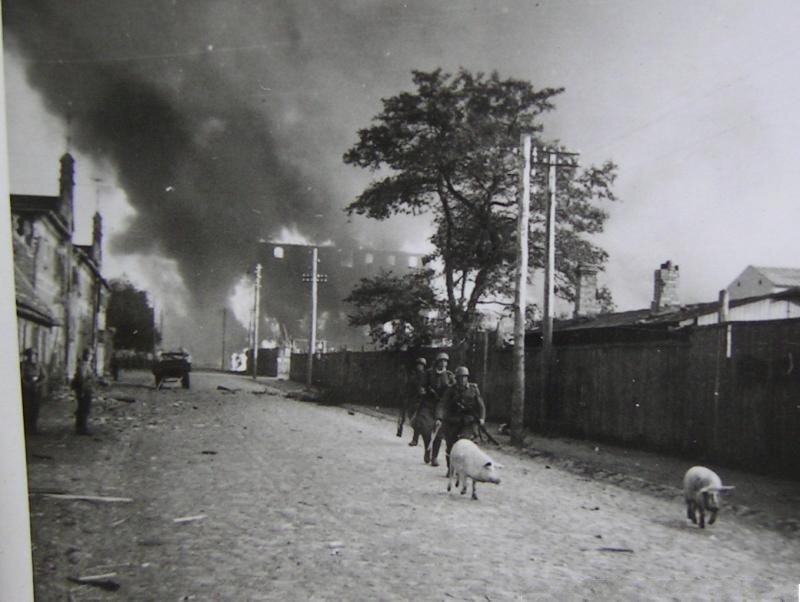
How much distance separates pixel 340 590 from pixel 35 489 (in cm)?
141

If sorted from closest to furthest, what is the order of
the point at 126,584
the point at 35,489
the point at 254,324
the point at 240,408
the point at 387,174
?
the point at 126,584 → the point at 35,489 → the point at 387,174 → the point at 254,324 → the point at 240,408

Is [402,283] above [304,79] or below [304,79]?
below

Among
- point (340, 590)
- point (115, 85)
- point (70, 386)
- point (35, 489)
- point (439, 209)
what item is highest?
point (115, 85)

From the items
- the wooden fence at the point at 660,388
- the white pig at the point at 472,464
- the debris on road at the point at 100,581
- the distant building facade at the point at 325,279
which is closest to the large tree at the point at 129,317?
the distant building facade at the point at 325,279

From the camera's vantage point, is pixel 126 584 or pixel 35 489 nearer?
pixel 126 584

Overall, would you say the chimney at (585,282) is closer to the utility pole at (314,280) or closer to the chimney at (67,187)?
the utility pole at (314,280)

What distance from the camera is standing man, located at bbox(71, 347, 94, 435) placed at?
130 inches

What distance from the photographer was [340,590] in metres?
3.17

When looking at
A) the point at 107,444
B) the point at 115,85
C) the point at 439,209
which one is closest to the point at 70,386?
the point at 107,444

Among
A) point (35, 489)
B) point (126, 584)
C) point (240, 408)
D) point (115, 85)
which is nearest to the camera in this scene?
point (126, 584)

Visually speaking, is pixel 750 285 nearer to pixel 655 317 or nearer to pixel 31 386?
pixel 655 317

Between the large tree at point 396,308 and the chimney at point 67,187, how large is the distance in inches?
62.8

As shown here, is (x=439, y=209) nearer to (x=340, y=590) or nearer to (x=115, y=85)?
(x=115, y=85)

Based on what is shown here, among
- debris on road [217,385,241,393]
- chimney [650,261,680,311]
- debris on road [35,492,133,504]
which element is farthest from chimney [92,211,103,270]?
chimney [650,261,680,311]
